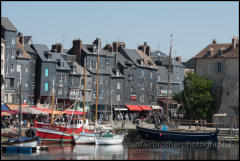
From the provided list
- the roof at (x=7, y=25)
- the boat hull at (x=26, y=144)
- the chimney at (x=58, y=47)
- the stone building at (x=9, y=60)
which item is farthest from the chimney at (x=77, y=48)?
the boat hull at (x=26, y=144)

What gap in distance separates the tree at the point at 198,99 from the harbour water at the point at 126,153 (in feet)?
63.0

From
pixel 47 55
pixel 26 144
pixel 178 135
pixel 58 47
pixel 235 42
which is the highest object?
pixel 58 47

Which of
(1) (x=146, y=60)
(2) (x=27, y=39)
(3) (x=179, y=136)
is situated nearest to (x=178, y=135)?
(3) (x=179, y=136)

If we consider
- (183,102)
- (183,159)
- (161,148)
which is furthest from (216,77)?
(183,159)

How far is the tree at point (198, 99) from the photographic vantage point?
10300 centimetres

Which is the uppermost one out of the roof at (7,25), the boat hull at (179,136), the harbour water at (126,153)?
the roof at (7,25)

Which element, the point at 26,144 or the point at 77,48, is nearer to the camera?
the point at 26,144

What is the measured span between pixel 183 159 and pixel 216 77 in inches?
1714

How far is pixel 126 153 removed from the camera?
70.7 meters

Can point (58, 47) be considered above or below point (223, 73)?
above

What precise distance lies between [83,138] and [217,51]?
34.5 metres

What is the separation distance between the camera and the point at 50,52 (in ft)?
357

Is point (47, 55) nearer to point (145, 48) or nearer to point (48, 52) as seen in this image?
point (48, 52)

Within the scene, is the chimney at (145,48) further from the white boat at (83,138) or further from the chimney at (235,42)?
the white boat at (83,138)
